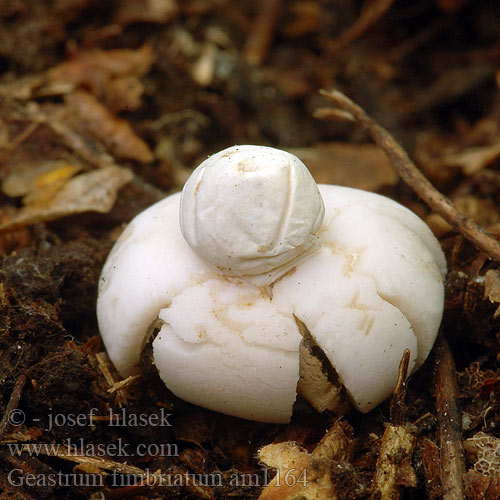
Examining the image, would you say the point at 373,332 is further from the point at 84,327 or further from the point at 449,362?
the point at 84,327

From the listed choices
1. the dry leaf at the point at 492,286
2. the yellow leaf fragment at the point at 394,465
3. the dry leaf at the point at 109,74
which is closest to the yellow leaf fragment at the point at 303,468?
the yellow leaf fragment at the point at 394,465

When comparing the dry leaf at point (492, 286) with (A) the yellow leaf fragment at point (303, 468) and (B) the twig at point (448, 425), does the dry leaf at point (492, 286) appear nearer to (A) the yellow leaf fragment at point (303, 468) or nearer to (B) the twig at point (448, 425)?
(B) the twig at point (448, 425)

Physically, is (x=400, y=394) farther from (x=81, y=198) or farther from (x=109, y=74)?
(x=109, y=74)

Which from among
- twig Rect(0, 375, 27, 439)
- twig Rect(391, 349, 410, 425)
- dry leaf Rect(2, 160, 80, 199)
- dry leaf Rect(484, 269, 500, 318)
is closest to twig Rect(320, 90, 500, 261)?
dry leaf Rect(484, 269, 500, 318)
